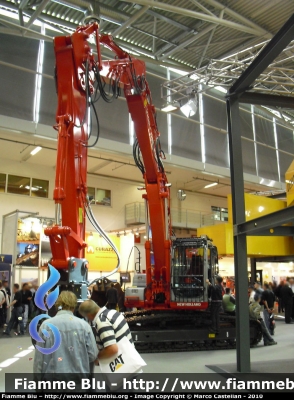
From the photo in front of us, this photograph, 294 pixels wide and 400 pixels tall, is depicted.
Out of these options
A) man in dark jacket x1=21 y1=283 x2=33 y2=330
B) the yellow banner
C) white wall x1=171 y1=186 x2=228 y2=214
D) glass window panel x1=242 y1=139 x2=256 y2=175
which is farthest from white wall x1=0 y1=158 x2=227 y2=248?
man in dark jacket x1=21 y1=283 x2=33 y2=330

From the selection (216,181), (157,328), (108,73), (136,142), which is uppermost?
(216,181)

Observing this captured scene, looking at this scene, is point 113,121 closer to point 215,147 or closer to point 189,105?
point 189,105

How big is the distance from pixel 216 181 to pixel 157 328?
55.9 feet

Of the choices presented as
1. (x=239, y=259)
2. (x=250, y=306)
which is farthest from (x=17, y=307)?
(x=239, y=259)

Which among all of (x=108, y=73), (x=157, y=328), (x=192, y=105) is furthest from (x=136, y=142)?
(x=192, y=105)

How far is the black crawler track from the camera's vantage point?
9.27 meters

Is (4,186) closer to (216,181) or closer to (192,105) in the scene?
(192,105)

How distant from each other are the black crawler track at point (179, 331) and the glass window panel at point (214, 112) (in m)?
15.0

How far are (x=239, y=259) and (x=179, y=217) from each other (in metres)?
19.7

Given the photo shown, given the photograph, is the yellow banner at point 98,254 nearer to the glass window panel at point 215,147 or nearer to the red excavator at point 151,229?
the glass window panel at point 215,147

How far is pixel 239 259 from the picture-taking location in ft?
22.1

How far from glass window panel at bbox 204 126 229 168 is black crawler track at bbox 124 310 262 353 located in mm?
13537

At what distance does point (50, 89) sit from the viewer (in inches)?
675

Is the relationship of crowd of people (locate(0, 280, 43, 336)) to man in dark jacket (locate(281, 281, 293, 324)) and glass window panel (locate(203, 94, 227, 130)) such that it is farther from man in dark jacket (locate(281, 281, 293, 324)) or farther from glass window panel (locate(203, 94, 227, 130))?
glass window panel (locate(203, 94, 227, 130))
